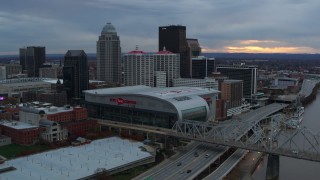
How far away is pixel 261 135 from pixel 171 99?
13171mm

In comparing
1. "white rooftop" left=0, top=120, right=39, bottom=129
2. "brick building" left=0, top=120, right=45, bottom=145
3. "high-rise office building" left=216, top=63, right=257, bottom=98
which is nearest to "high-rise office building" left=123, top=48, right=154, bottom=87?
"high-rise office building" left=216, top=63, right=257, bottom=98

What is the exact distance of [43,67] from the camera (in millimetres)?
111812

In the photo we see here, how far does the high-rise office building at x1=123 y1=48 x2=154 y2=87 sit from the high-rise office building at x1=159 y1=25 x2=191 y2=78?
59.9ft

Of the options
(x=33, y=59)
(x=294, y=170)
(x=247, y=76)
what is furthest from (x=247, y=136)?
(x=33, y=59)

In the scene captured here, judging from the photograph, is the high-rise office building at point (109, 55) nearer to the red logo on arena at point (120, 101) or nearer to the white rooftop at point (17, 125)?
the red logo on arena at point (120, 101)

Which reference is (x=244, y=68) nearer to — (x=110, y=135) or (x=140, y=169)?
(x=110, y=135)

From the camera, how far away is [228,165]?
30.9 metres

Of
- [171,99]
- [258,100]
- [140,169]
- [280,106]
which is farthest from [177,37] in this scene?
[140,169]

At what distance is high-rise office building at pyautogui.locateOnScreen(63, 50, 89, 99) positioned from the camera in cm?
6488

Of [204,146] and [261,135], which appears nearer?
[261,135]

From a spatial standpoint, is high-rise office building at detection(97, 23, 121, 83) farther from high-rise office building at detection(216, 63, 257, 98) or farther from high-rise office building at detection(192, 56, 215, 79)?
high-rise office building at detection(216, 63, 257, 98)

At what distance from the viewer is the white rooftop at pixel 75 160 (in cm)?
2673

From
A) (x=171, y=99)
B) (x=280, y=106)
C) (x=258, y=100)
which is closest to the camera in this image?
(x=171, y=99)

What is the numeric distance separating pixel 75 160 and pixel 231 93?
3488 cm
